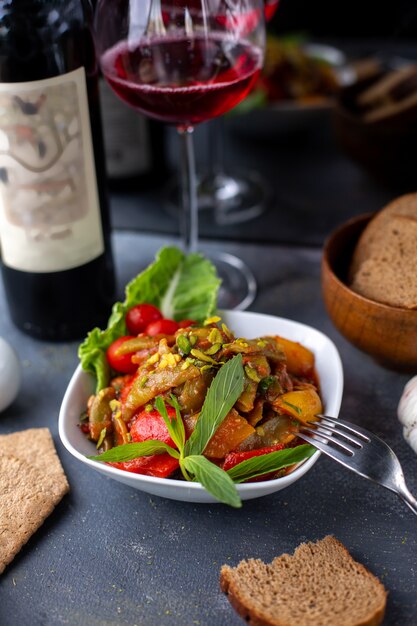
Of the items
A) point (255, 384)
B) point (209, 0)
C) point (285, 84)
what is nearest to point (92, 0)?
point (209, 0)

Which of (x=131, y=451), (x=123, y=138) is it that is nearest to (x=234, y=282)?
(x=123, y=138)

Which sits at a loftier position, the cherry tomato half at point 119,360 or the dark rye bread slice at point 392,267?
the dark rye bread slice at point 392,267

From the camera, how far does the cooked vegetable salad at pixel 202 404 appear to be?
132 centimetres

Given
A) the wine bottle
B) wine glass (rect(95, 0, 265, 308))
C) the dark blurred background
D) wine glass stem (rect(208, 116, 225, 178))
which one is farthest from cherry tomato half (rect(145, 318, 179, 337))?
the dark blurred background

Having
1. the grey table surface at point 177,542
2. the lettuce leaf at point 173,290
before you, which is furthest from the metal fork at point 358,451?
the lettuce leaf at point 173,290

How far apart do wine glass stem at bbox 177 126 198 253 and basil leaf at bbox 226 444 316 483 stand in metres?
0.88

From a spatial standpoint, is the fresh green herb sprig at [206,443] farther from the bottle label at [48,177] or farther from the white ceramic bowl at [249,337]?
the bottle label at [48,177]

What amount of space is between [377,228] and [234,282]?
0.52 m

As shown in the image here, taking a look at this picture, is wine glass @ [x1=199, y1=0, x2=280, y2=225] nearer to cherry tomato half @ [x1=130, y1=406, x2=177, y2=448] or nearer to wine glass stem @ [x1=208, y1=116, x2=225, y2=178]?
wine glass stem @ [x1=208, y1=116, x2=225, y2=178]

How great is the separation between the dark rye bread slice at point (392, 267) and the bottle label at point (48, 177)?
650mm

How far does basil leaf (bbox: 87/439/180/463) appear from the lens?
1.32 meters

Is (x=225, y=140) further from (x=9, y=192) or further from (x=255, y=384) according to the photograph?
(x=255, y=384)

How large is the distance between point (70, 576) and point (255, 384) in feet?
1.57

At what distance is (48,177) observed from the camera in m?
1.65
